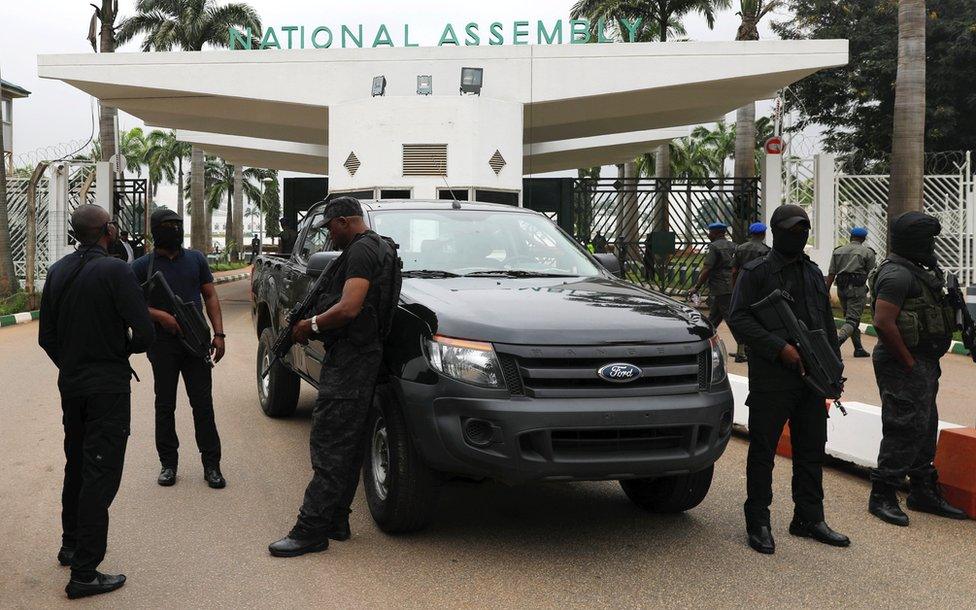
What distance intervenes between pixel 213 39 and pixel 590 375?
4035 cm

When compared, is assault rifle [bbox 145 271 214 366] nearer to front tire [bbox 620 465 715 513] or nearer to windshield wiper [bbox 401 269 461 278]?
windshield wiper [bbox 401 269 461 278]

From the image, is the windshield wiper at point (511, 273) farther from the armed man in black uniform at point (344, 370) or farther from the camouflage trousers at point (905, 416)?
the camouflage trousers at point (905, 416)

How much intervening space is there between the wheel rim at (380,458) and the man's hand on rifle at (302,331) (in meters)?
0.61

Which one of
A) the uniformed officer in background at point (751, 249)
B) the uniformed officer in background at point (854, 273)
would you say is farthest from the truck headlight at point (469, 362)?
the uniformed officer in background at point (854, 273)

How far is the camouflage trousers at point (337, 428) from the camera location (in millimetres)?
4867

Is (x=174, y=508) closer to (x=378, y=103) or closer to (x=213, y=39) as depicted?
(x=378, y=103)

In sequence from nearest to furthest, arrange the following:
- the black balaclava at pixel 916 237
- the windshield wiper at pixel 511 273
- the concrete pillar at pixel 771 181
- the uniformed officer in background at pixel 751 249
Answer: the black balaclava at pixel 916 237
the windshield wiper at pixel 511 273
the uniformed officer in background at pixel 751 249
the concrete pillar at pixel 771 181

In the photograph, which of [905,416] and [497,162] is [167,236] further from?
[497,162]

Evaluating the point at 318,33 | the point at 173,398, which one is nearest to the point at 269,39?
the point at 318,33

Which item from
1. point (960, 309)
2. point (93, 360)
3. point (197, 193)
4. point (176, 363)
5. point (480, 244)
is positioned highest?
point (197, 193)

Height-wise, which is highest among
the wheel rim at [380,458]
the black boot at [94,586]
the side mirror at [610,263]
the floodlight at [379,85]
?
the floodlight at [379,85]

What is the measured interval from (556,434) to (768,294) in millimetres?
1429

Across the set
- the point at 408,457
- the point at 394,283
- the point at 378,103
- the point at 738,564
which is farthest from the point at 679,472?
the point at 378,103

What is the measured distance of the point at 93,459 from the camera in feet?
14.3
